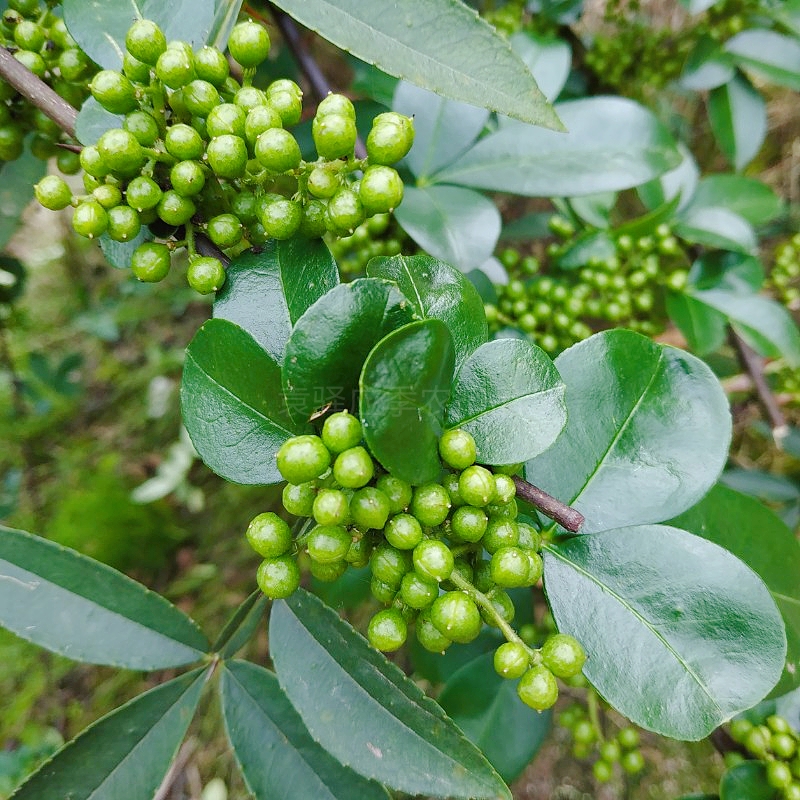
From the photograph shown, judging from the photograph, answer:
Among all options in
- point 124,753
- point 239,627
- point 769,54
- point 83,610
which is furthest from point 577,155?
point 124,753

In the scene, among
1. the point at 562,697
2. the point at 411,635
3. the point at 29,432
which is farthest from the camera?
the point at 29,432

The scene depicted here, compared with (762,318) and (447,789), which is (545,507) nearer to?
(447,789)

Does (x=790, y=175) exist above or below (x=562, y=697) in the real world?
above

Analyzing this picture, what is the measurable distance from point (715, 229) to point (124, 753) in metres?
1.66

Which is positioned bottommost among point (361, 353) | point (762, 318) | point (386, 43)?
point (361, 353)

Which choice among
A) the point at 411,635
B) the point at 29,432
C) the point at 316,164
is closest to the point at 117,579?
the point at 316,164

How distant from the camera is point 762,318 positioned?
5.04 ft

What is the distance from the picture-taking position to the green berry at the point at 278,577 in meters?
0.67

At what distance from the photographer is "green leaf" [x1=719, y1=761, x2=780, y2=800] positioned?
102cm

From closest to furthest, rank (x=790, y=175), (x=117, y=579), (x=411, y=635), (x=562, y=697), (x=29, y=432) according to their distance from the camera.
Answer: (x=117, y=579) → (x=411, y=635) → (x=562, y=697) → (x=790, y=175) → (x=29, y=432)

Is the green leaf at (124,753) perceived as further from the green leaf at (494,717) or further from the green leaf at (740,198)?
the green leaf at (740,198)

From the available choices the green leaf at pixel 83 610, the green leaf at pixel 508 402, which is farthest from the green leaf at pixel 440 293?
the green leaf at pixel 83 610

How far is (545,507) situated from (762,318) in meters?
1.14

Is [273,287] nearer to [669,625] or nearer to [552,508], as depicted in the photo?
[552,508]
